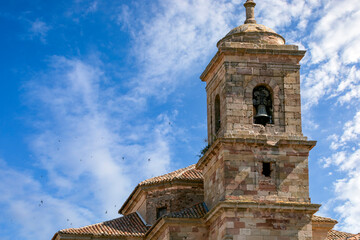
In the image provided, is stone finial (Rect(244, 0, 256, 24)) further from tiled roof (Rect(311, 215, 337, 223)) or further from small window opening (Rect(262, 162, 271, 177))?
tiled roof (Rect(311, 215, 337, 223))

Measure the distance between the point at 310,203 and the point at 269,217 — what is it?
1.49 meters

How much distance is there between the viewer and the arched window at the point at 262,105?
30.0 meters

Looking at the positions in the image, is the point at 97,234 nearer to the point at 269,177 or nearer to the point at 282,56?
the point at 269,177

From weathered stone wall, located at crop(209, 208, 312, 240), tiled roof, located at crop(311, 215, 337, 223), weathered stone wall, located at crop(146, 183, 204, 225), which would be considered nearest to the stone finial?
weathered stone wall, located at crop(146, 183, 204, 225)

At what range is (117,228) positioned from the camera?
32781 millimetres

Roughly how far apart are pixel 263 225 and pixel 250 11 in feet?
28.7

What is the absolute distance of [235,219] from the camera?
92.5ft

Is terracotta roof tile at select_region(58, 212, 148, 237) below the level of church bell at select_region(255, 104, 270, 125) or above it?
below

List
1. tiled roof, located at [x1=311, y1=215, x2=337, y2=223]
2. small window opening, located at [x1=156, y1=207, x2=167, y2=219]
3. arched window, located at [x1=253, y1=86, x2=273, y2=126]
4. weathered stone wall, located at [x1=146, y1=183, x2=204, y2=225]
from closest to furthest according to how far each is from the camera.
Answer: arched window, located at [x1=253, y1=86, x2=273, y2=126]
tiled roof, located at [x1=311, y1=215, x2=337, y2=223]
weathered stone wall, located at [x1=146, y1=183, x2=204, y2=225]
small window opening, located at [x1=156, y1=207, x2=167, y2=219]

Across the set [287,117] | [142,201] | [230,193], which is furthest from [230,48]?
[142,201]

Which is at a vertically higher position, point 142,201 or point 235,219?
point 142,201

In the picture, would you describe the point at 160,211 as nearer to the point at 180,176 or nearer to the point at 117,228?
the point at 180,176

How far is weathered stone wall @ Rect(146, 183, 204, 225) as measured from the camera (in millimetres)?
33469

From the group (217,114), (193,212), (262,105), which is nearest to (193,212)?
(193,212)
